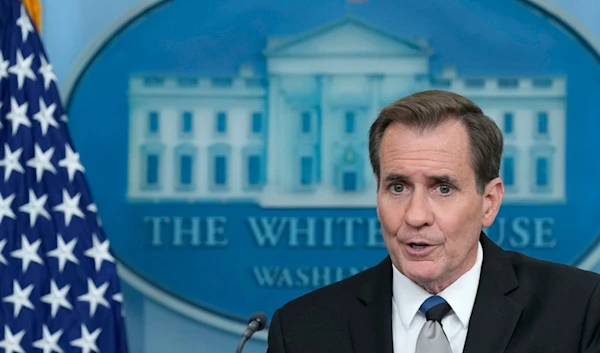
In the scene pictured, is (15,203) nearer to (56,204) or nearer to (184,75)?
(56,204)

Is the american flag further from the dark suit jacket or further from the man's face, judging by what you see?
the man's face

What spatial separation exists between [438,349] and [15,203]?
2.03 metres

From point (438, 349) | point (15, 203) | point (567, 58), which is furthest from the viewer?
point (567, 58)

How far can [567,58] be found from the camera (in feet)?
12.1

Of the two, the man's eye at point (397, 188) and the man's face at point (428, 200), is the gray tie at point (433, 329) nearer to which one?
the man's face at point (428, 200)

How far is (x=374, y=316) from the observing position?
203 cm

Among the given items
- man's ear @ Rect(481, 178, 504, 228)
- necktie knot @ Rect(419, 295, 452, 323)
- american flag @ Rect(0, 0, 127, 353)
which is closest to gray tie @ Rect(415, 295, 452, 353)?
necktie knot @ Rect(419, 295, 452, 323)

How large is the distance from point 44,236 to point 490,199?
1945 millimetres

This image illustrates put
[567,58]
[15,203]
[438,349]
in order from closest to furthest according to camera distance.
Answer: [438,349], [15,203], [567,58]

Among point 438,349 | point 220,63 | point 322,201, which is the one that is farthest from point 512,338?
point 220,63

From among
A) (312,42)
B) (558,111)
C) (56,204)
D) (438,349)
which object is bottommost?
(438,349)

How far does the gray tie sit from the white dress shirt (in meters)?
0.02

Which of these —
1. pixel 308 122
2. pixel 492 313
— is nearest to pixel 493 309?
pixel 492 313

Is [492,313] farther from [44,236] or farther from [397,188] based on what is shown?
[44,236]
